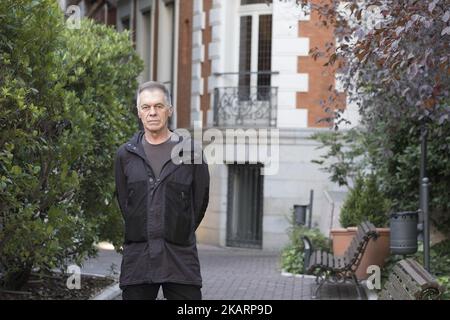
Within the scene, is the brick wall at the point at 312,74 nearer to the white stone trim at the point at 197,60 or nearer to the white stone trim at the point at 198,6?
the white stone trim at the point at 197,60

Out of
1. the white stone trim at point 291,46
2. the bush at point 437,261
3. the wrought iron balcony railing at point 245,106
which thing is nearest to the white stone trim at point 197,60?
the wrought iron balcony railing at point 245,106

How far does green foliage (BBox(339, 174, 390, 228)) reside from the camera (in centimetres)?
1474

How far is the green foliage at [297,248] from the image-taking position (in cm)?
1491

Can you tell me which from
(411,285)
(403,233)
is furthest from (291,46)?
(411,285)

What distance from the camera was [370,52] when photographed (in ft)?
23.7

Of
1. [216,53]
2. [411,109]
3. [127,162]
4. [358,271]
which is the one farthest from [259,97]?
[127,162]

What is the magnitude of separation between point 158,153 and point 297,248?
32.8ft

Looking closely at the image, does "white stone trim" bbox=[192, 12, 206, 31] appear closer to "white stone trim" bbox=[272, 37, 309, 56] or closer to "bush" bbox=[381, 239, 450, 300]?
"white stone trim" bbox=[272, 37, 309, 56]

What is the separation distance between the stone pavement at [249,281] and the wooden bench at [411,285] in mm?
2919

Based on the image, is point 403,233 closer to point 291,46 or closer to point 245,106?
point 291,46

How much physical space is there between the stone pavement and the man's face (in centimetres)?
375

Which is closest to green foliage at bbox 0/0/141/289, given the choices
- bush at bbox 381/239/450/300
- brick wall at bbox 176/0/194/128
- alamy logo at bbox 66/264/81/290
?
alamy logo at bbox 66/264/81/290

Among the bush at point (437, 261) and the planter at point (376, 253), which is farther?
the planter at point (376, 253)
